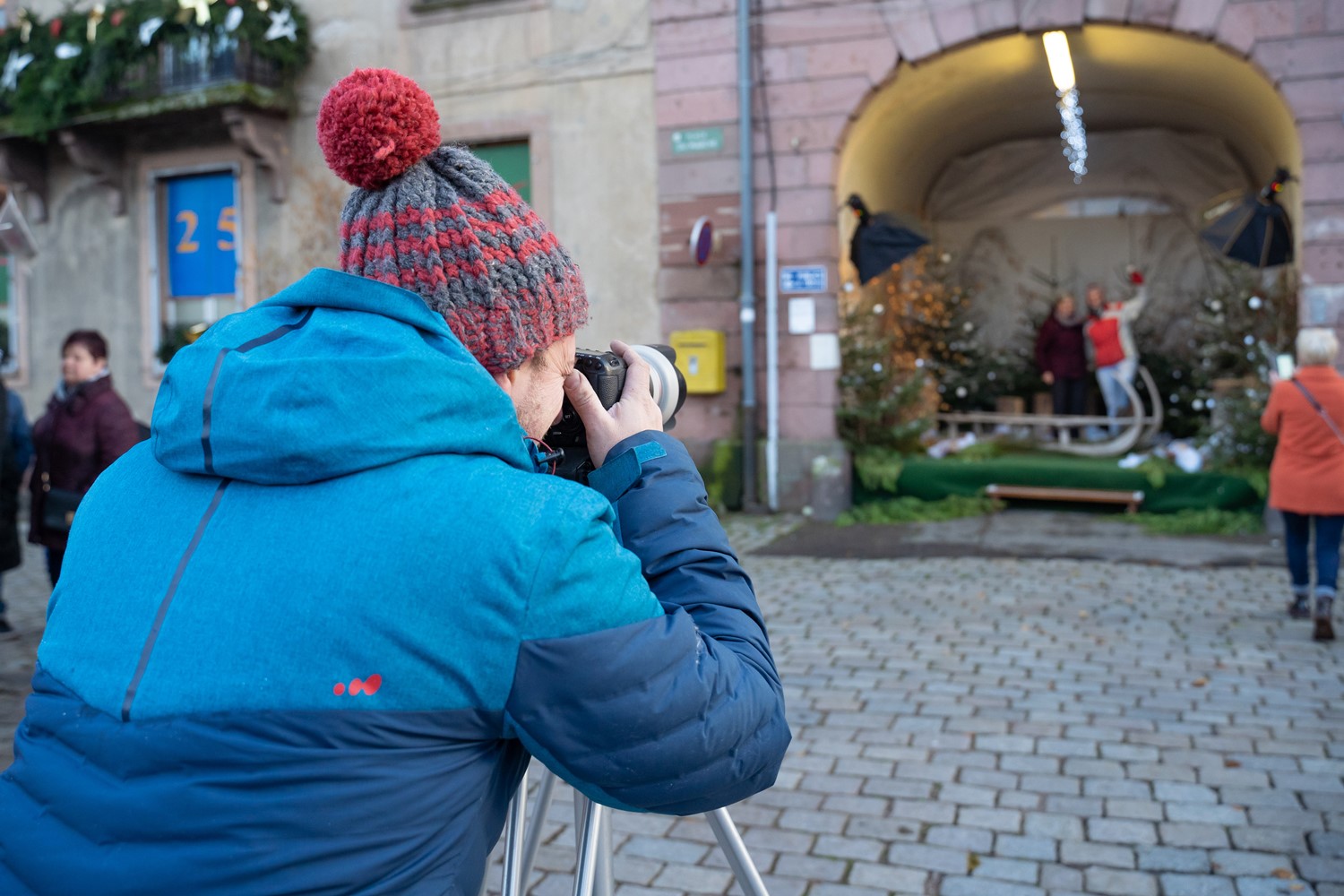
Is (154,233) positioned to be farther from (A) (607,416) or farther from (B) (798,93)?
(A) (607,416)

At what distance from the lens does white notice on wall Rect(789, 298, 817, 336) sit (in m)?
11.2

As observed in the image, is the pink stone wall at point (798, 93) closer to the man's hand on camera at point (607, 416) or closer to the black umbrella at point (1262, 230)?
the black umbrella at point (1262, 230)

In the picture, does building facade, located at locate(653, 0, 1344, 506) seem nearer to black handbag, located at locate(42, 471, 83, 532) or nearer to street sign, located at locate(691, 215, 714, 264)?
street sign, located at locate(691, 215, 714, 264)

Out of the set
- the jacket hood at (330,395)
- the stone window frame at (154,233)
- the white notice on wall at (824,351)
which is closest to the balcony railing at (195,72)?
the stone window frame at (154,233)

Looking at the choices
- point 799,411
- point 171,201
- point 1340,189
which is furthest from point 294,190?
point 1340,189

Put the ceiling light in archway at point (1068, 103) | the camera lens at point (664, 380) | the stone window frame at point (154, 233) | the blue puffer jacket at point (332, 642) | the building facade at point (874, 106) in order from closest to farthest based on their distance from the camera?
1. the blue puffer jacket at point (332, 642)
2. the camera lens at point (664, 380)
3. the building facade at point (874, 106)
4. the ceiling light in archway at point (1068, 103)
5. the stone window frame at point (154, 233)

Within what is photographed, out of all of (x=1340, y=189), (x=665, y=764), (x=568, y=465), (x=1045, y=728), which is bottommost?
(x=1045, y=728)

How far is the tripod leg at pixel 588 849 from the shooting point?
1982mm

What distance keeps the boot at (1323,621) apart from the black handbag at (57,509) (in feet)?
21.5

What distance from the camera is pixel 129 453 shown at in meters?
1.39

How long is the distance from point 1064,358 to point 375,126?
13276 millimetres

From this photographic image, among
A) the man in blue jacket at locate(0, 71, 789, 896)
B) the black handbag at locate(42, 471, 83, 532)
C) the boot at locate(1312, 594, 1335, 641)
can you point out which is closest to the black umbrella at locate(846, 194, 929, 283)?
the boot at locate(1312, 594, 1335, 641)

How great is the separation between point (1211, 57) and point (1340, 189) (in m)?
1.92

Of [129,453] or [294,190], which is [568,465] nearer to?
[129,453]
